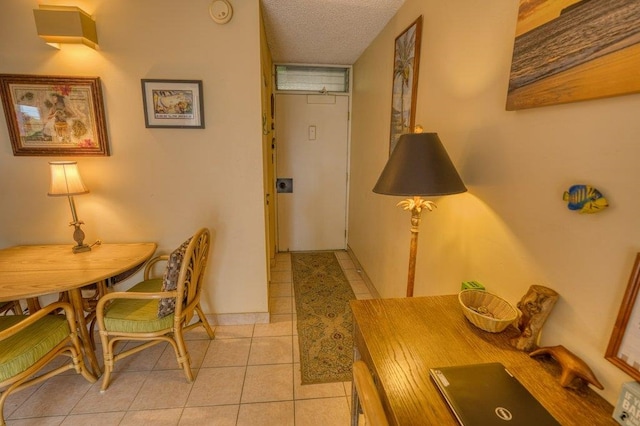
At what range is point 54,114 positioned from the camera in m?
1.91

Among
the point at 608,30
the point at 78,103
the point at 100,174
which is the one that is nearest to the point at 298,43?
the point at 78,103

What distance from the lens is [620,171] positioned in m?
0.70

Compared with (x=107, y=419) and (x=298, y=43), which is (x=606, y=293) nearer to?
(x=107, y=419)

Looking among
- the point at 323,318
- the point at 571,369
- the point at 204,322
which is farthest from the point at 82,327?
the point at 571,369

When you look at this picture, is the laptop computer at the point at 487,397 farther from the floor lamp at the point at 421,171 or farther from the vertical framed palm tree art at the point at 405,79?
the vertical framed palm tree art at the point at 405,79

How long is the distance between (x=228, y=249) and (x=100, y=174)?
105cm

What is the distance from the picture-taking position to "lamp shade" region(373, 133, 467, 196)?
3.64 feet

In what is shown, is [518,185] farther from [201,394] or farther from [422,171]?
[201,394]

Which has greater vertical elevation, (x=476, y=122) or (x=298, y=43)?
(x=298, y=43)

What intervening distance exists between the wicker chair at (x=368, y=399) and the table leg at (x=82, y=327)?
182 centimetres

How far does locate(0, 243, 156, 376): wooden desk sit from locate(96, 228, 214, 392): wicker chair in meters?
0.15

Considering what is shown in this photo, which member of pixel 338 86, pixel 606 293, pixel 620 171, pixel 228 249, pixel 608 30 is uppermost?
pixel 338 86

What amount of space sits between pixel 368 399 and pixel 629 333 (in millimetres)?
643

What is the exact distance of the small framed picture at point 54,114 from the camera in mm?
1865
